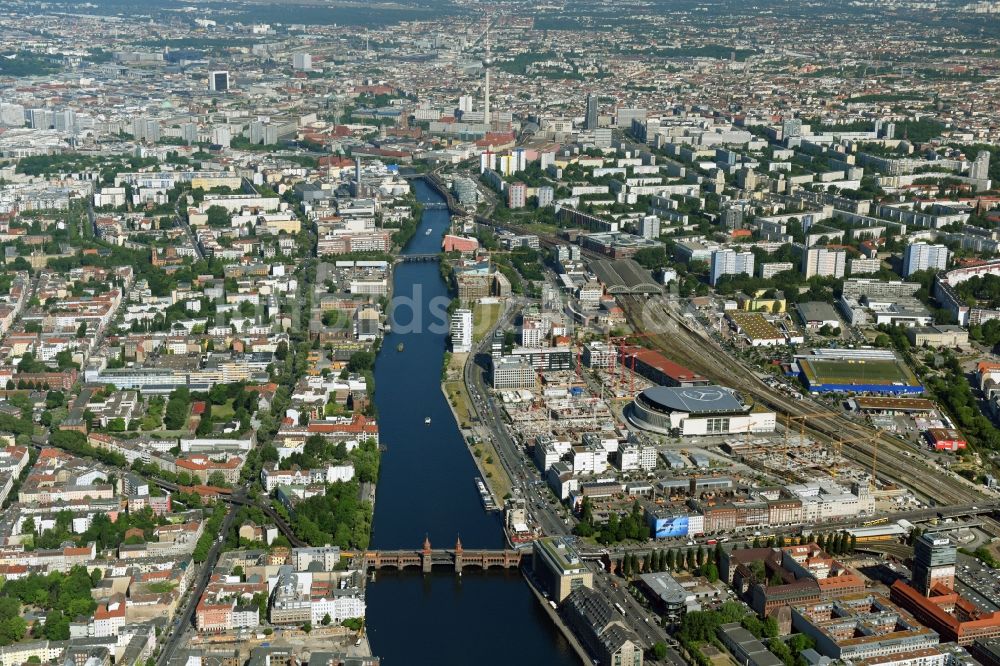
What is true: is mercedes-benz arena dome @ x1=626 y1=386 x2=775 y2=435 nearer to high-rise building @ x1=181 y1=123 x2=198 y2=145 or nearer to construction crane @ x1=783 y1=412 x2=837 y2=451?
construction crane @ x1=783 y1=412 x2=837 y2=451

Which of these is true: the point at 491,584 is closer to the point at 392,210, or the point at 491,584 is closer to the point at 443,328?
the point at 443,328

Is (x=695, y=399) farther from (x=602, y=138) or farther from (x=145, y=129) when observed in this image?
(x=145, y=129)

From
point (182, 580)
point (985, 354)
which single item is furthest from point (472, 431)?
point (985, 354)

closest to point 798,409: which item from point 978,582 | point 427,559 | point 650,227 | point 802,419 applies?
point 802,419

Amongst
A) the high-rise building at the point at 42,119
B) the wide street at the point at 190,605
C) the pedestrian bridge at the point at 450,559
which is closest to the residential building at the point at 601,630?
the pedestrian bridge at the point at 450,559

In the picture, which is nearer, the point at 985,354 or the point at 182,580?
the point at 182,580

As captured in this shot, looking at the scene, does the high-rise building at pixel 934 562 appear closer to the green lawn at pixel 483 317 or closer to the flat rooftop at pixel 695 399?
the flat rooftop at pixel 695 399
